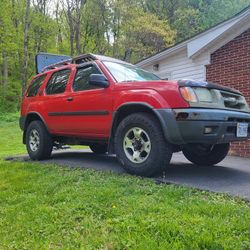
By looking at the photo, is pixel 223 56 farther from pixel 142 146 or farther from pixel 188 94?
pixel 142 146

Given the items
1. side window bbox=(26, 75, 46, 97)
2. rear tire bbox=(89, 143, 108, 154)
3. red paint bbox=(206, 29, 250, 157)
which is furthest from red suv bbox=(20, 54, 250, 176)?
red paint bbox=(206, 29, 250, 157)

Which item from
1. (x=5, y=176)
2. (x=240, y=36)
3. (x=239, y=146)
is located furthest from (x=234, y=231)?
(x=240, y=36)

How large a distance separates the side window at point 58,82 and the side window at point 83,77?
30 cm

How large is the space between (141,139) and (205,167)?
62.0 inches

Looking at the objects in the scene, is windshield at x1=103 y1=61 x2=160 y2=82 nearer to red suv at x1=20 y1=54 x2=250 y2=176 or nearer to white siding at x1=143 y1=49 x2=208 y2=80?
red suv at x1=20 y1=54 x2=250 y2=176

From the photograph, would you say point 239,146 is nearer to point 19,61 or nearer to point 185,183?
point 185,183

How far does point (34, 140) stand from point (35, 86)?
1173mm

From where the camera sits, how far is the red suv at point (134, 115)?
4.24m

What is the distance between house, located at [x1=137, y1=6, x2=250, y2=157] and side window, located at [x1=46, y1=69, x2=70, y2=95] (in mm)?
4241

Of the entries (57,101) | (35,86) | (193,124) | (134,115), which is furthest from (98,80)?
(35,86)

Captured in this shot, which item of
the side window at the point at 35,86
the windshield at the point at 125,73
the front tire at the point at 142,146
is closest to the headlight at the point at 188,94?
the front tire at the point at 142,146

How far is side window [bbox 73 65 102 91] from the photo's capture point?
5574 millimetres

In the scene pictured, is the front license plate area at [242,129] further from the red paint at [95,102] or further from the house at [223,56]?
the house at [223,56]

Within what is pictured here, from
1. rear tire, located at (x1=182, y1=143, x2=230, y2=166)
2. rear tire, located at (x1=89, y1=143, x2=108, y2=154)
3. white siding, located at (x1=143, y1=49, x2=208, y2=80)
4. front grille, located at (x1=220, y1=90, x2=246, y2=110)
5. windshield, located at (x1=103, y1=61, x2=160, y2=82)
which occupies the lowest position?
rear tire, located at (x1=89, y1=143, x2=108, y2=154)
